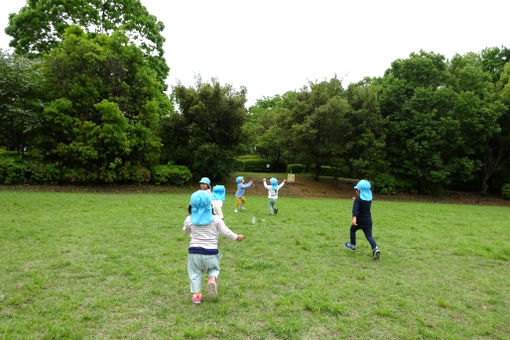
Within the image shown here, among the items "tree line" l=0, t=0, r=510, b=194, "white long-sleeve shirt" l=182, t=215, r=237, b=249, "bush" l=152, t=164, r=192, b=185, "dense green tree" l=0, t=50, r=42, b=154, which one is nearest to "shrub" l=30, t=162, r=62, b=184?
"tree line" l=0, t=0, r=510, b=194

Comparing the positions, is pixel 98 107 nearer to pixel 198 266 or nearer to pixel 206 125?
pixel 206 125

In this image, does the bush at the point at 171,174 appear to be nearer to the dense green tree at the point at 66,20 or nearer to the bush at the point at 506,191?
the dense green tree at the point at 66,20

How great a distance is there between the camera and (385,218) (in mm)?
13008

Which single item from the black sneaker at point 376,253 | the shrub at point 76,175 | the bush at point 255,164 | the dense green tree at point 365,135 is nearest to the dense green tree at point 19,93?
the shrub at point 76,175

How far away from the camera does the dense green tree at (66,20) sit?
2169 cm

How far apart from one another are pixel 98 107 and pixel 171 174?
6.21 metres

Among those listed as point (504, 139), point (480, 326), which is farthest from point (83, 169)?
point (504, 139)

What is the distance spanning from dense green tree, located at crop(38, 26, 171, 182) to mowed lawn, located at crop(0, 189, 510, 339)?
7.38 meters

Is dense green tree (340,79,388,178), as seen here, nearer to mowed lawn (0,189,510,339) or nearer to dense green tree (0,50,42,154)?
mowed lawn (0,189,510,339)

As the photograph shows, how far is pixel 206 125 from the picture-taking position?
2155 cm

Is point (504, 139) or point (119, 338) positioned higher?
point (504, 139)

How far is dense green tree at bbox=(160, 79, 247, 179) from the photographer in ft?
69.5

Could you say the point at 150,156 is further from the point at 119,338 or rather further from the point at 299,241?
the point at 119,338

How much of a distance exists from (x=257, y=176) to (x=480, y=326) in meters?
23.3
